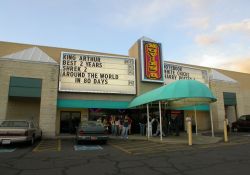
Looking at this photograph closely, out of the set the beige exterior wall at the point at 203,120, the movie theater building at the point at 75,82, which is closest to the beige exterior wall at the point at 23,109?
the movie theater building at the point at 75,82

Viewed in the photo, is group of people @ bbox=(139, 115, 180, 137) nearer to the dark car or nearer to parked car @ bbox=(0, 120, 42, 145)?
the dark car

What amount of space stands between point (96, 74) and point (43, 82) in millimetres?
4581

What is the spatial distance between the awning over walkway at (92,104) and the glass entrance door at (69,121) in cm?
190

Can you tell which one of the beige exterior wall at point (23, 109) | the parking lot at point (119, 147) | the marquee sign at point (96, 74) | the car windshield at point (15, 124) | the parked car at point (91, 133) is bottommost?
the parking lot at point (119, 147)

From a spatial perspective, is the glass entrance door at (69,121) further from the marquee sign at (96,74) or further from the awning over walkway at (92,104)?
the marquee sign at (96,74)

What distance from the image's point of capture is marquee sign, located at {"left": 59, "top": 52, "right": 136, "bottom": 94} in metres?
21.5

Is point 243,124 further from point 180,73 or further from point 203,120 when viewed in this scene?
point 180,73

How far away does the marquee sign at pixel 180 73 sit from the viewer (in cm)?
2510

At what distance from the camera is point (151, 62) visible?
78.5ft

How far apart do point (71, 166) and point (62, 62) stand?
14.5 m

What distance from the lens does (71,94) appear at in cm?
2175

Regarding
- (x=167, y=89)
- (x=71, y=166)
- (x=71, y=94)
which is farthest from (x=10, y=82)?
(x=71, y=166)

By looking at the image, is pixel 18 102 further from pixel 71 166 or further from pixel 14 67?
pixel 71 166

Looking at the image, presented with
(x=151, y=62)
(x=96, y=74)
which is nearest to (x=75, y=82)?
(x=96, y=74)
